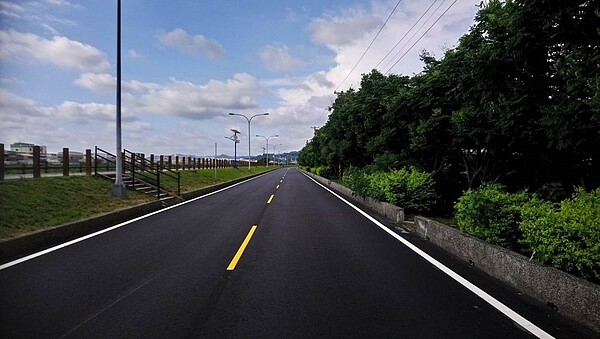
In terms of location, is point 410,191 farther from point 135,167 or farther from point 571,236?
point 135,167

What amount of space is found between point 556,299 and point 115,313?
16.7ft

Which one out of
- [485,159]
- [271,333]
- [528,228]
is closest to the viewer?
[271,333]

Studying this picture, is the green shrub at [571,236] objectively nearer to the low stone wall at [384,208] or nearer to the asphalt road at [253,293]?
the asphalt road at [253,293]

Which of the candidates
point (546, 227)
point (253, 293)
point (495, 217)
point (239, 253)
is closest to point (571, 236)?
point (546, 227)

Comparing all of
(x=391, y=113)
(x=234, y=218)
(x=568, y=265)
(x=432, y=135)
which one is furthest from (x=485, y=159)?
(x=568, y=265)

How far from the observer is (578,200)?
562 cm

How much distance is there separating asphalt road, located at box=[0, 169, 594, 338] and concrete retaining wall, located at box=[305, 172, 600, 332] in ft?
0.54

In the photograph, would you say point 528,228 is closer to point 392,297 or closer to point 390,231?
point 392,297

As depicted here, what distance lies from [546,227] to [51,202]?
12.5 m

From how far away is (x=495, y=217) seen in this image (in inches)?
267

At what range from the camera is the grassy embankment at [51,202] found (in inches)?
355

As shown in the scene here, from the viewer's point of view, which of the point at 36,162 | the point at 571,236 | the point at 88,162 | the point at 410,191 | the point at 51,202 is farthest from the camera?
the point at 88,162

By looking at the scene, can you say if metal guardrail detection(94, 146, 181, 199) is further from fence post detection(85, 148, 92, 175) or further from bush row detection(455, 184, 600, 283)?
bush row detection(455, 184, 600, 283)

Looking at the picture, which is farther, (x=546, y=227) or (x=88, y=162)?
(x=88, y=162)
